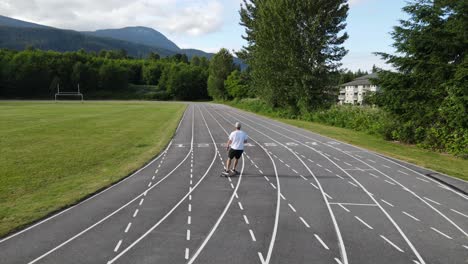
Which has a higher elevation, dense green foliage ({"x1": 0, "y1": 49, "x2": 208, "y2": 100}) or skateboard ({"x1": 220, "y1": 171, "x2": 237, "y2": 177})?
dense green foliage ({"x1": 0, "y1": 49, "x2": 208, "y2": 100})

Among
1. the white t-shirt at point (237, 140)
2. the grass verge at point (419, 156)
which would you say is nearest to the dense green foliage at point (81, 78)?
the grass verge at point (419, 156)

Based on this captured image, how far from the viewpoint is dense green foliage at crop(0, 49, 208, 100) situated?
11162 centimetres

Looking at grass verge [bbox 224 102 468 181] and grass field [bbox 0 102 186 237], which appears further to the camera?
grass verge [bbox 224 102 468 181]

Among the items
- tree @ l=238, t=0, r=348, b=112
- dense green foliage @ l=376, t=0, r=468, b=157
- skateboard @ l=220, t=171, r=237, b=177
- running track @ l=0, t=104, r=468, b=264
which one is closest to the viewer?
running track @ l=0, t=104, r=468, b=264

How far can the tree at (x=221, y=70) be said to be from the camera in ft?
319

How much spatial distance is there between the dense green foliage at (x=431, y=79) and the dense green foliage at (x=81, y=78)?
10782 cm

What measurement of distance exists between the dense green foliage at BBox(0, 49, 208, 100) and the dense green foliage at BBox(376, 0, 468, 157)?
108 metres

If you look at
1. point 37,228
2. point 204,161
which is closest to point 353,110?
point 204,161

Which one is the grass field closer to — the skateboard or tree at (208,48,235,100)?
the skateboard

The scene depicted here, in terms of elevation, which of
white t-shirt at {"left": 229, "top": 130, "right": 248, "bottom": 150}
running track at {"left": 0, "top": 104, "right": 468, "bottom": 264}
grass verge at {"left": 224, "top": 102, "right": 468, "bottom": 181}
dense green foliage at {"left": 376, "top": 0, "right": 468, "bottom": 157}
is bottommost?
running track at {"left": 0, "top": 104, "right": 468, "bottom": 264}

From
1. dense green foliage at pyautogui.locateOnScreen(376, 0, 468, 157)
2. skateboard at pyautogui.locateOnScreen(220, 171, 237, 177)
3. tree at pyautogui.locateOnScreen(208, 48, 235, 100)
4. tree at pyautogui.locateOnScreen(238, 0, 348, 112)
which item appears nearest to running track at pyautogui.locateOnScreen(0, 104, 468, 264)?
skateboard at pyautogui.locateOnScreen(220, 171, 237, 177)

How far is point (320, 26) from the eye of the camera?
36.1 m

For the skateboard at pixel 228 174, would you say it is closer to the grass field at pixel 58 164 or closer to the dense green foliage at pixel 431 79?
the grass field at pixel 58 164

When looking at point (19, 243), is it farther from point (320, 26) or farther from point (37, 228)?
point (320, 26)
